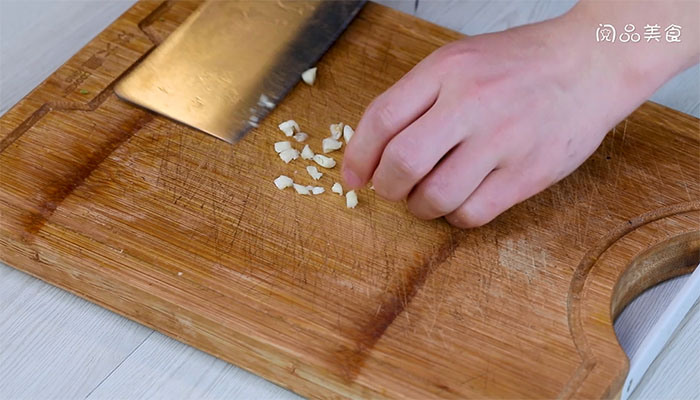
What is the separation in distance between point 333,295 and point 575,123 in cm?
33

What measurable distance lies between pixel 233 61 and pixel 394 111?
340 mm

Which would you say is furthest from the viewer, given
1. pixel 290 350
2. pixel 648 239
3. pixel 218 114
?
pixel 218 114

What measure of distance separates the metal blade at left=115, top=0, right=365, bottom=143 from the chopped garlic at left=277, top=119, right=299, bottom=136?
0.12 ft

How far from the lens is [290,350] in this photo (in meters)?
0.88

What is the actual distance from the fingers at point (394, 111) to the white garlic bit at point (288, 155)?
14 centimetres

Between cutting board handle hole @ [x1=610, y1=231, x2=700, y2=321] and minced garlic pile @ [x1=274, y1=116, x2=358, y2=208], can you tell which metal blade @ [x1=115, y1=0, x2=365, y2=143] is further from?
cutting board handle hole @ [x1=610, y1=231, x2=700, y2=321]

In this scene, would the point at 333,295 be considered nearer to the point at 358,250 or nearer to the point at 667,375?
the point at 358,250

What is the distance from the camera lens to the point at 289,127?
1.11 meters

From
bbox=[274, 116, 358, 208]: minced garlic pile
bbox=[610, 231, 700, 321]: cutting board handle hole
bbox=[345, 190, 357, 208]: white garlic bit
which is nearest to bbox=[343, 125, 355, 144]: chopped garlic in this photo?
bbox=[274, 116, 358, 208]: minced garlic pile

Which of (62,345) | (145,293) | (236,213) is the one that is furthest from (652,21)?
(62,345)


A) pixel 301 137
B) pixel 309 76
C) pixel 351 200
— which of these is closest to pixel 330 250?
pixel 351 200

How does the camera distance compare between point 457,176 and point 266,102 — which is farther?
point 266,102

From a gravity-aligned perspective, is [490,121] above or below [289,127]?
above

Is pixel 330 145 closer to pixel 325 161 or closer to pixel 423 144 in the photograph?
pixel 325 161
